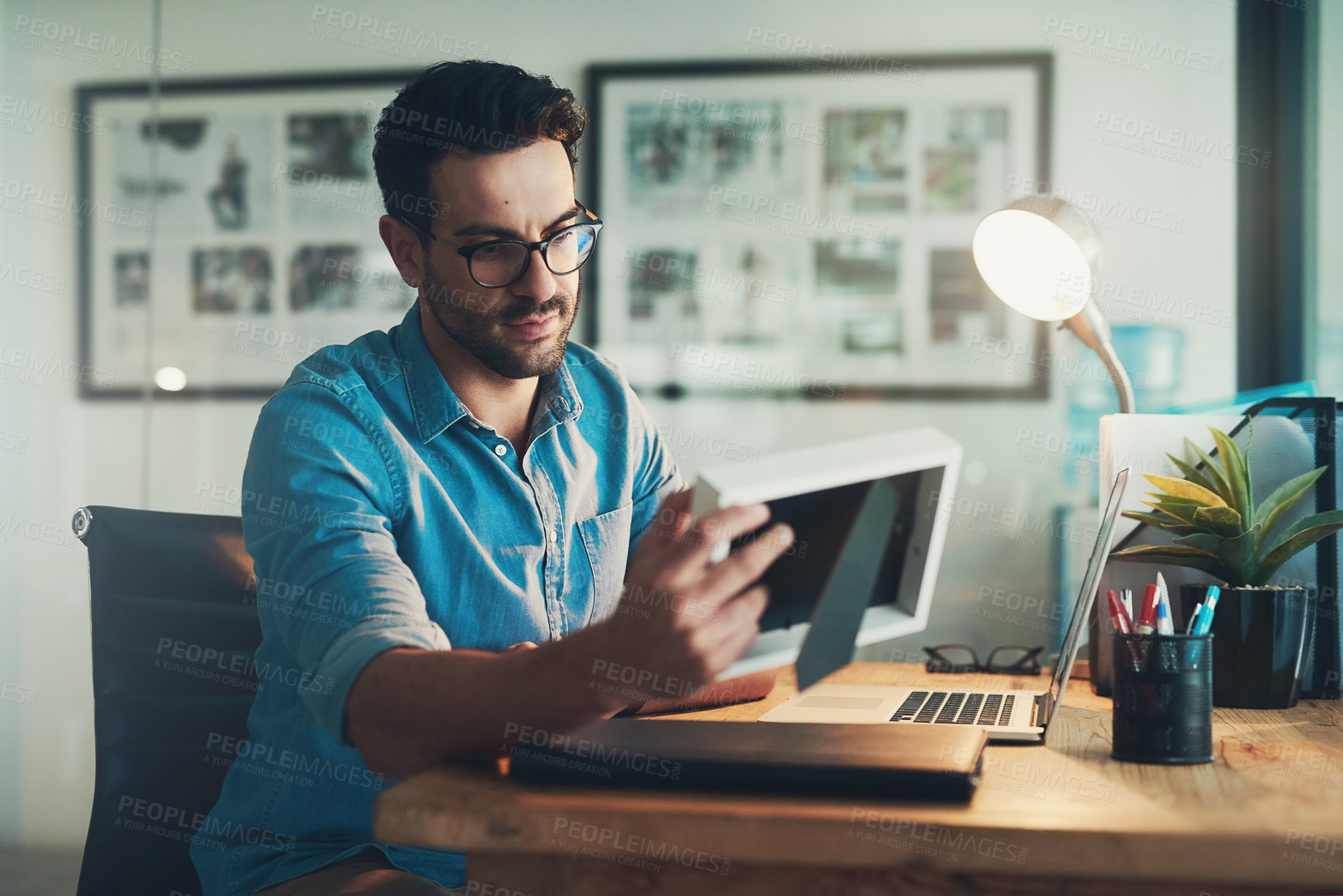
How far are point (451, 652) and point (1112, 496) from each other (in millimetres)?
717

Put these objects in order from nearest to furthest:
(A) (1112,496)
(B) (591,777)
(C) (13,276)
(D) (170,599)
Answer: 1. (B) (591,777)
2. (A) (1112,496)
3. (D) (170,599)
4. (C) (13,276)

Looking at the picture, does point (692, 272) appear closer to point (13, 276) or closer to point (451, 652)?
point (13, 276)

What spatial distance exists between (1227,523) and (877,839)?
740mm

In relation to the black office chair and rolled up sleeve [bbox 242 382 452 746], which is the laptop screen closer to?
rolled up sleeve [bbox 242 382 452 746]

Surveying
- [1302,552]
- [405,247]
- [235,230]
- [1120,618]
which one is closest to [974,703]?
[1120,618]

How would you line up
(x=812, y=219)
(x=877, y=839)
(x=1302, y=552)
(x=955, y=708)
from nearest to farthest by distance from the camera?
(x=877, y=839) < (x=955, y=708) < (x=1302, y=552) < (x=812, y=219)

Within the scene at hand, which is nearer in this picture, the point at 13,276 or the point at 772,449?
the point at 13,276

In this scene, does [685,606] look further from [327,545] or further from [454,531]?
[454,531]

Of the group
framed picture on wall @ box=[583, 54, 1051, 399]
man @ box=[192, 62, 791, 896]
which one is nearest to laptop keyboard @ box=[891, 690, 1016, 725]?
man @ box=[192, 62, 791, 896]

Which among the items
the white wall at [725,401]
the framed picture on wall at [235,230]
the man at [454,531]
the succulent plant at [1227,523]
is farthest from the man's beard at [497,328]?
the framed picture on wall at [235,230]

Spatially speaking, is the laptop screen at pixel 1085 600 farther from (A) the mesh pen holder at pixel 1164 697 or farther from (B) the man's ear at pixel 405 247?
(B) the man's ear at pixel 405 247

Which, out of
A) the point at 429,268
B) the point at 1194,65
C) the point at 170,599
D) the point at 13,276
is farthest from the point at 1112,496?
the point at 13,276

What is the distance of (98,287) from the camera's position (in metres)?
2.76

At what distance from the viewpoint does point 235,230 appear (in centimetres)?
280
